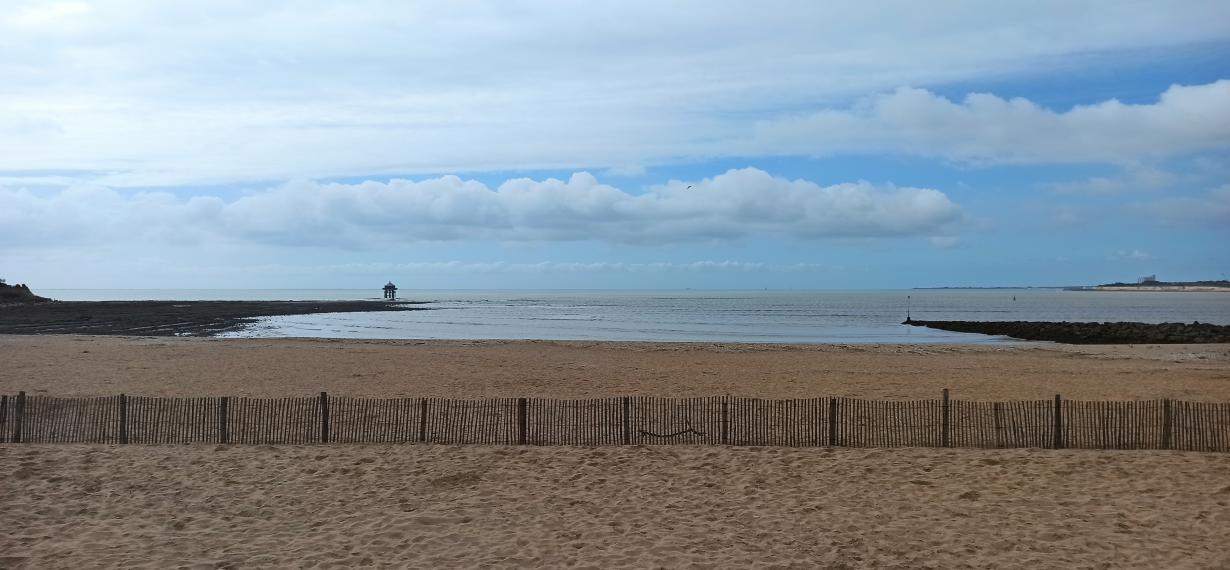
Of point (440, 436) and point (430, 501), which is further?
point (440, 436)

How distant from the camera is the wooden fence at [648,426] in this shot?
13391 millimetres

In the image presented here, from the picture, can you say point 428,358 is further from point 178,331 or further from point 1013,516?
point 178,331

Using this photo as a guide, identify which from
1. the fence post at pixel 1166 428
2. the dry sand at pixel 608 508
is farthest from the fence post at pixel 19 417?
the fence post at pixel 1166 428

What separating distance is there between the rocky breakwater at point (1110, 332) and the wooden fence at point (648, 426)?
4430 cm

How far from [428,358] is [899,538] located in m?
25.6

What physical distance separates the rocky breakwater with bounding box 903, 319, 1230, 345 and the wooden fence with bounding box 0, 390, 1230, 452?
4430 cm

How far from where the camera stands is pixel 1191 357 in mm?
38062

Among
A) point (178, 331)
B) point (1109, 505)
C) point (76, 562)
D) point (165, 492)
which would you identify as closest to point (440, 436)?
point (165, 492)

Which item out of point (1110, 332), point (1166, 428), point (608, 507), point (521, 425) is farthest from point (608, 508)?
point (1110, 332)

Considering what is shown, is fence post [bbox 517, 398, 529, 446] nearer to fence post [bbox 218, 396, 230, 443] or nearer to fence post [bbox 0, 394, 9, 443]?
fence post [bbox 218, 396, 230, 443]

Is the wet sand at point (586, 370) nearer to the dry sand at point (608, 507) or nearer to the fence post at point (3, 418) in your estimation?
the fence post at point (3, 418)

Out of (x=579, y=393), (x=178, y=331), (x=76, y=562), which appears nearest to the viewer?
(x=76, y=562)

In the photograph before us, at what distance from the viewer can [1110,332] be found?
59906 mm

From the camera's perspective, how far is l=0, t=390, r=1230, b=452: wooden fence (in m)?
13.4
